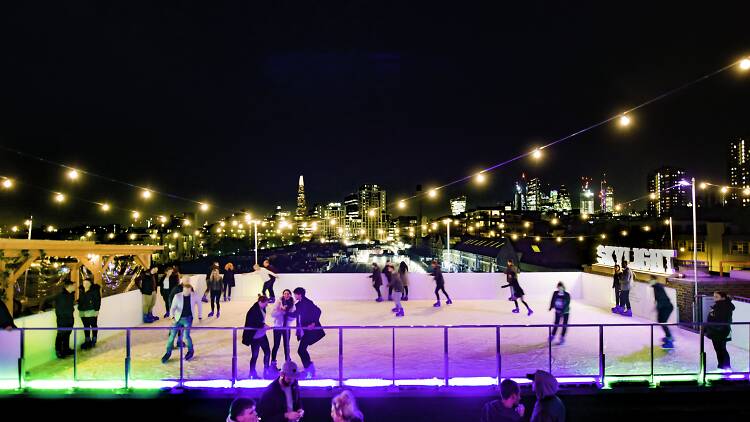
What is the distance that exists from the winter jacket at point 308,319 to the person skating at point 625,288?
372 inches

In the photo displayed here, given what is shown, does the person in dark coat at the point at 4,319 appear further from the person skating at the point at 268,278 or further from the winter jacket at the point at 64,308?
the person skating at the point at 268,278

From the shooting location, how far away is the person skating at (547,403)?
15.7 ft

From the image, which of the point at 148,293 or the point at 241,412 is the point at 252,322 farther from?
the point at 148,293

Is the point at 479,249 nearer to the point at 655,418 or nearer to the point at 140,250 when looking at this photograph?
the point at 140,250

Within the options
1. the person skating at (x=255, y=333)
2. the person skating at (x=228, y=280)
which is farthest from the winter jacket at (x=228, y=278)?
the person skating at (x=255, y=333)

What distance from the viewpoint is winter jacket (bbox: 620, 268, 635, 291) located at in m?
13.1

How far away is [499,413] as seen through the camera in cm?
461

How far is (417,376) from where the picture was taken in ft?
25.3

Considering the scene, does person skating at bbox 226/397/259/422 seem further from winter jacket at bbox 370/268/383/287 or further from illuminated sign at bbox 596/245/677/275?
illuminated sign at bbox 596/245/677/275

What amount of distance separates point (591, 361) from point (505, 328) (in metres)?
1.86

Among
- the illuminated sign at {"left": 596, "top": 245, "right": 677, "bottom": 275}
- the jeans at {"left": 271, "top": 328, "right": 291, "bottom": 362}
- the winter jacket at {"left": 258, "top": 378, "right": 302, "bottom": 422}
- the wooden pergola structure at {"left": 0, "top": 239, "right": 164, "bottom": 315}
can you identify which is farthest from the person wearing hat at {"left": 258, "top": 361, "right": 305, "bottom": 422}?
the illuminated sign at {"left": 596, "top": 245, "right": 677, "bottom": 275}

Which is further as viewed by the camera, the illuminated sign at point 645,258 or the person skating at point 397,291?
the illuminated sign at point 645,258

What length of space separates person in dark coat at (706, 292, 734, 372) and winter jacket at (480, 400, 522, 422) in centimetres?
515

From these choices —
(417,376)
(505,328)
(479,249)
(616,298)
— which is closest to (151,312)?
(417,376)
